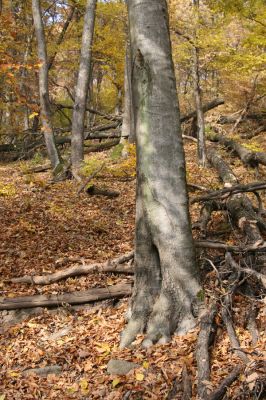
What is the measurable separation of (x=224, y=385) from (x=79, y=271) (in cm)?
319

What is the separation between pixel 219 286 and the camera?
471cm

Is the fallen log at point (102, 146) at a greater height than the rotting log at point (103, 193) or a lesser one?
greater

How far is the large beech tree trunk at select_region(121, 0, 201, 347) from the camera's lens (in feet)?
14.0

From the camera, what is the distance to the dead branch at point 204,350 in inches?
130

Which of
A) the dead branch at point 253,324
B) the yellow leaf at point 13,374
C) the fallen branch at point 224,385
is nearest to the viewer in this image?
the fallen branch at point 224,385

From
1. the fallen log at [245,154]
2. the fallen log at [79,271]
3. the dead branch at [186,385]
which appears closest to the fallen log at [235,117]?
the fallen log at [245,154]

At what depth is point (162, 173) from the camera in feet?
14.2

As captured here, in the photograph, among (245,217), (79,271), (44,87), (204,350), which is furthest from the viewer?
(44,87)

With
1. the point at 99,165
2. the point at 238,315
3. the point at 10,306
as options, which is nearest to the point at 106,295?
the point at 10,306

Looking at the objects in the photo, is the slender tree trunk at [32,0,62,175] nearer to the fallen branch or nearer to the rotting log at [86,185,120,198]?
the rotting log at [86,185,120,198]

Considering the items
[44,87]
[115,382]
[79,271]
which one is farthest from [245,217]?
[44,87]

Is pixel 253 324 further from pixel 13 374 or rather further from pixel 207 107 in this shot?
pixel 207 107

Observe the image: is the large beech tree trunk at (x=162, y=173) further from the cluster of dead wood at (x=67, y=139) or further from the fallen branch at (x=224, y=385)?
the cluster of dead wood at (x=67, y=139)

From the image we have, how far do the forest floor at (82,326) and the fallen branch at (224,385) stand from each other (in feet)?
0.20
